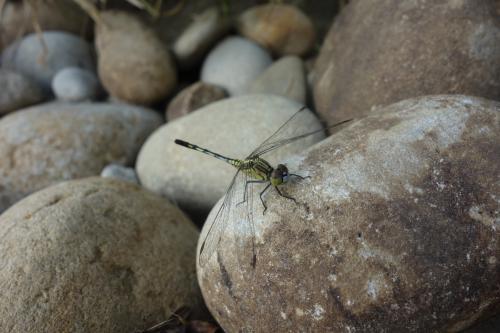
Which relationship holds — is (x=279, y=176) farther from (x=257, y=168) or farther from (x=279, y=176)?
(x=257, y=168)

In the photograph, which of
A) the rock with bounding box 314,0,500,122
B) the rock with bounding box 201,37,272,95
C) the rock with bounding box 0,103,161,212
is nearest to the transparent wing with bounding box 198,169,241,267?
the rock with bounding box 314,0,500,122

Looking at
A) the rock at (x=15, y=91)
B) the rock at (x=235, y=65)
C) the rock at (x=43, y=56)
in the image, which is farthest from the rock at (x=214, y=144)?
the rock at (x=43, y=56)

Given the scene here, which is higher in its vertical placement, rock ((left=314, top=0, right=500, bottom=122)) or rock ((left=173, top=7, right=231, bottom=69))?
rock ((left=314, top=0, right=500, bottom=122))

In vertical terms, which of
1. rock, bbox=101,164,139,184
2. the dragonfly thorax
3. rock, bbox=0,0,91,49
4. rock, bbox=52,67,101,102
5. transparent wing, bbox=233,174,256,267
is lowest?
rock, bbox=101,164,139,184

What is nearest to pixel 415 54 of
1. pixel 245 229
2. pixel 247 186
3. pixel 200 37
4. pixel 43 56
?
pixel 247 186

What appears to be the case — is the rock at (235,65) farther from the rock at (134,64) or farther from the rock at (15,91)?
the rock at (15,91)

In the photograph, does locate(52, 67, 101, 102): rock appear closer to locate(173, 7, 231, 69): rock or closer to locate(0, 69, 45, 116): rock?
locate(0, 69, 45, 116): rock

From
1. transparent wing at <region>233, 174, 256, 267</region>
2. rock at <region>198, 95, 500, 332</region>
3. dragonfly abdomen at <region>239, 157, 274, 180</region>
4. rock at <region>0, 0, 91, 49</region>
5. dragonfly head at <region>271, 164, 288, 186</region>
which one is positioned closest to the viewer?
rock at <region>198, 95, 500, 332</region>

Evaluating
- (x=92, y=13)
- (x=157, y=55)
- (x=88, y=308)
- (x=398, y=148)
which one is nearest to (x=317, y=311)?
(x=398, y=148)
